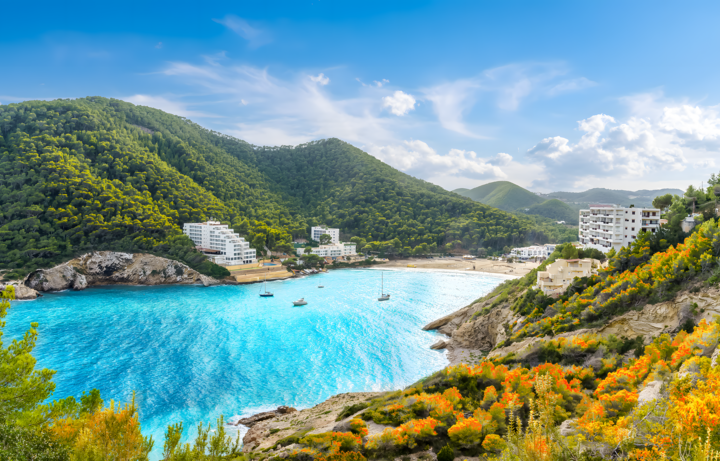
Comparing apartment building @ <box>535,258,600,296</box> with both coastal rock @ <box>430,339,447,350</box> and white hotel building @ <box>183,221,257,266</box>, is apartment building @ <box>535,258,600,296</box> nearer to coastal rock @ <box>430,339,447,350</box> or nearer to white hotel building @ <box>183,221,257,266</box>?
coastal rock @ <box>430,339,447,350</box>

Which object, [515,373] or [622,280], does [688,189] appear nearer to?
[622,280]

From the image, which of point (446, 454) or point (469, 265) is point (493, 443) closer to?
point (446, 454)

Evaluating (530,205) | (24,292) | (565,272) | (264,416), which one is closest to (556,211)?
(530,205)

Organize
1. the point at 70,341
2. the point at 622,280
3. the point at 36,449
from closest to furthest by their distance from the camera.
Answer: the point at 36,449 < the point at 622,280 < the point at 70,341

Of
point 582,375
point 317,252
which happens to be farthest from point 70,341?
point 317,252

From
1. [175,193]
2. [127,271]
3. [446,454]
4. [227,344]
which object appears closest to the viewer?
[446,454]
